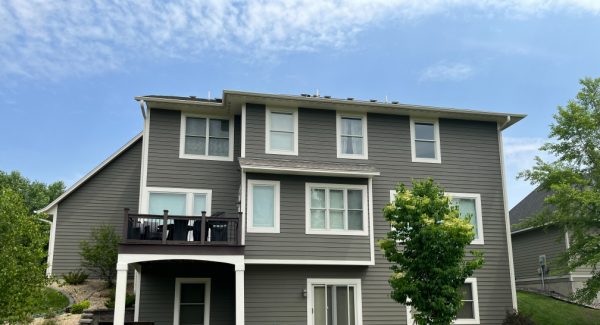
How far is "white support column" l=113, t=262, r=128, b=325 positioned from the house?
14645 millimetres

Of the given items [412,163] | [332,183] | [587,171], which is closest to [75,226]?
[332,183]

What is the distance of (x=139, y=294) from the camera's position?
16.2 meters

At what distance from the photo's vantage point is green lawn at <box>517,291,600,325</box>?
19.1 metres

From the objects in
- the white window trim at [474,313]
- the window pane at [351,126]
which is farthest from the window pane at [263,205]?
the white window trim at [474,313]

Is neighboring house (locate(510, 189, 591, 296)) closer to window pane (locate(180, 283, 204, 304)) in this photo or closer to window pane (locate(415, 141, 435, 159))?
window pane (locate(415, 141, 435, 159))

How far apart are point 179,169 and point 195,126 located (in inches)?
59.7

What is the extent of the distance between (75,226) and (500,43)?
18138 millimetres

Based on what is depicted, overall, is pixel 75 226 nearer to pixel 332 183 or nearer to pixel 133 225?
pixel 133 225

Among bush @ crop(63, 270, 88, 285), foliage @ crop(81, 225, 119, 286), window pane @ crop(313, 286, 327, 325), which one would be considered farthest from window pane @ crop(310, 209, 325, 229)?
bush @ crop(63, 270, 88, 285)

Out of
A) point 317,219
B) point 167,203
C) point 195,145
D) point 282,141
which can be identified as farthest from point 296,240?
point 195,145

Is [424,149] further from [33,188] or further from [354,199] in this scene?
[33,188]

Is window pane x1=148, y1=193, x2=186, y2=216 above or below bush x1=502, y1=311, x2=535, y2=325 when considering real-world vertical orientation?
above

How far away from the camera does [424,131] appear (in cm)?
1838

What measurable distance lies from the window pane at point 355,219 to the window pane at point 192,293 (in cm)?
483
